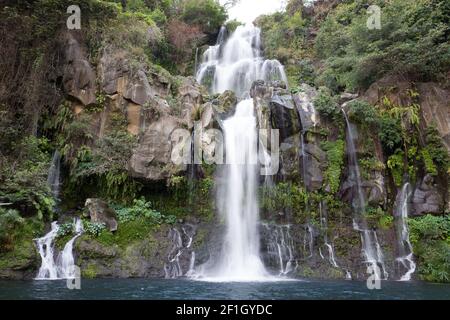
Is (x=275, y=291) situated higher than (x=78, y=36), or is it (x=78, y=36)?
(x=78, y=36)

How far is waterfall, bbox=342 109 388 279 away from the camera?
1501cm

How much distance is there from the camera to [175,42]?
1033 inches

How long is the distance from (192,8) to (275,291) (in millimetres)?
23645

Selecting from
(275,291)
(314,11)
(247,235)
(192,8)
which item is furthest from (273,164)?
(314,11)

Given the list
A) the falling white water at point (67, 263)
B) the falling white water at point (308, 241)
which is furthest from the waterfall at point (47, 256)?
the falling white water at point (308, 241)

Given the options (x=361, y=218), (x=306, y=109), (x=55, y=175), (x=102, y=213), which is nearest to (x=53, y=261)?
(x=102, y=213)

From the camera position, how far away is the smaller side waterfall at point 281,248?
1461 centimetres

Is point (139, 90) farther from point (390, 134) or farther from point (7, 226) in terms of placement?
point (390, 134)

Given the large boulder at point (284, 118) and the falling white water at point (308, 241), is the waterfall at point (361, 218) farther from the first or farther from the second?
the large boulder at point (284, 118)

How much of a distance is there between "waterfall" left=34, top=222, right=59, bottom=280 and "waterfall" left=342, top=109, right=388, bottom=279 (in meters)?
10.9

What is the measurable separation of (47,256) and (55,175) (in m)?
4.60

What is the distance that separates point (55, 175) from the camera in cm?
1631

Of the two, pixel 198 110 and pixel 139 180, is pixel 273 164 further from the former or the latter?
pixel 139 180
